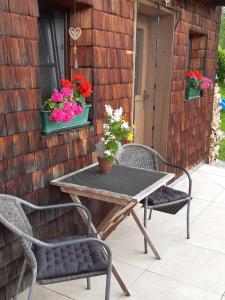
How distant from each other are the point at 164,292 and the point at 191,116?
309cm

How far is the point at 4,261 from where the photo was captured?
7.27 feet

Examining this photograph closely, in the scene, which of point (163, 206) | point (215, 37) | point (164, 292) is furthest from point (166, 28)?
point (164, 292)

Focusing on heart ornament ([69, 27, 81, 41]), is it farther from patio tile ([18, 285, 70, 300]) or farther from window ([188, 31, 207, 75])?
window ([188, 31, 207, 75])

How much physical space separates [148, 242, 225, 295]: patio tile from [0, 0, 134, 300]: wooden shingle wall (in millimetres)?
757

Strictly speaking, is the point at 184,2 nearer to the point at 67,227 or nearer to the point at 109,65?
the point at 109,65

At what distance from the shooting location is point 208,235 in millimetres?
3240

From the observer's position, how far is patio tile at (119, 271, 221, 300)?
2361 millimetres

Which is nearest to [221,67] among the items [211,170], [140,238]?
[211,170]

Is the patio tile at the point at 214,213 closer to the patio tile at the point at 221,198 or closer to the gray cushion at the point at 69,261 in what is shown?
the patio tile at the point at 221,198

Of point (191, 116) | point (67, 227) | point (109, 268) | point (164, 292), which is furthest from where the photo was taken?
point (191, 116)

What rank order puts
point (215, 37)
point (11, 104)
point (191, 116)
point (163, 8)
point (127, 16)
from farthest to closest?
point (215, 37), point (191, 116), point (163, 8), point (127, 16), point (11, 104)

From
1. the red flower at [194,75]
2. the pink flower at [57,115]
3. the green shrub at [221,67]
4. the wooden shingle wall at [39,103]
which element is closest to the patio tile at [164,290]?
the wooden shingle wall at [39,103]

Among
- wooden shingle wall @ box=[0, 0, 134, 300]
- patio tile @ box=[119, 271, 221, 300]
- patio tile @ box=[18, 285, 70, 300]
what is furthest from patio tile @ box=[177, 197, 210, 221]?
patio tile @ box=[18, 285, 70, 300]

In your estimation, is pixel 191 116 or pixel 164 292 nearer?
pixel 164 292
